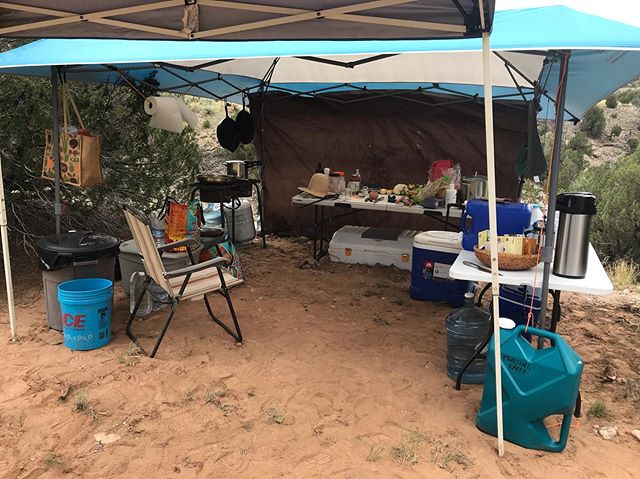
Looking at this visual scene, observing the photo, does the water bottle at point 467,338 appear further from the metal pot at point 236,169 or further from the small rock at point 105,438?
the metal pot at point 236,169

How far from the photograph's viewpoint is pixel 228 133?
6383mm

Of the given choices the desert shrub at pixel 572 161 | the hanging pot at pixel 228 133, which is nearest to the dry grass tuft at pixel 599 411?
the hanging pot at pixel 228 133

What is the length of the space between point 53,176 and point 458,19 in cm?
342

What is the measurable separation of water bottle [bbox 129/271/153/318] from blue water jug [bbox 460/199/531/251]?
2498 millimetres

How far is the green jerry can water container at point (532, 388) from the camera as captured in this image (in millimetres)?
2273

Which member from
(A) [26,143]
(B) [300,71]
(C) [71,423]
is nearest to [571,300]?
(B) [300,71]

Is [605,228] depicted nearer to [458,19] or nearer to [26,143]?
[458,19]

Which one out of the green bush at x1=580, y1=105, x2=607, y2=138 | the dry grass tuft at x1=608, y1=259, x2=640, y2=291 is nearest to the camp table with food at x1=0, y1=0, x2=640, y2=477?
the dry grass tuft at x1=608, y1=259, x2=640, y2=291

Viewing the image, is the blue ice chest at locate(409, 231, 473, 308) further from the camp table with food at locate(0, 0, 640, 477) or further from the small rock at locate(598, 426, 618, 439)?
the small rock at locate(598, 426, 618, 439)

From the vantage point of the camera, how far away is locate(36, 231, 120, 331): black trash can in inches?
136

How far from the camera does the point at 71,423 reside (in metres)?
2.60

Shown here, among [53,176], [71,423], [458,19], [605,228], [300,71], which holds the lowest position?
[71,423]

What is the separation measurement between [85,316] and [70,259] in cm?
45

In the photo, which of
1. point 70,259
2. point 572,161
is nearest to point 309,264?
point 70,259
